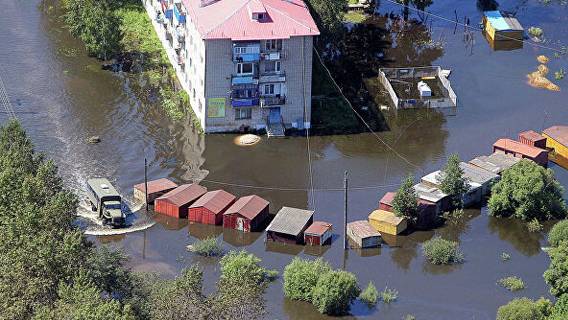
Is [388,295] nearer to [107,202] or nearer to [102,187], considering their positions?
→ [107,202]

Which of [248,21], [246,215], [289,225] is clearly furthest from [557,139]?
[246,215]

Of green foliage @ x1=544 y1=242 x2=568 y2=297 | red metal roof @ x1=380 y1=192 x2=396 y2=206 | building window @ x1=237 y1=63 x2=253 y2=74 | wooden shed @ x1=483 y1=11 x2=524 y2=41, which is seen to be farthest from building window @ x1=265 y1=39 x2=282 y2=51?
wooden shed @ x1=483 y1=11 x2=524 y2=41

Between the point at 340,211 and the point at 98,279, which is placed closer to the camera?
the point at 98,279

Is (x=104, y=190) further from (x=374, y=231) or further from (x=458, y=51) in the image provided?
(x=458, y=51)

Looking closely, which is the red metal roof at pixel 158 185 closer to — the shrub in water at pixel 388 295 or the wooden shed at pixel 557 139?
the shrub in water at pixel 388 295

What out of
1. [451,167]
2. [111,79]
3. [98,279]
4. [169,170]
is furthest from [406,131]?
[98,279]

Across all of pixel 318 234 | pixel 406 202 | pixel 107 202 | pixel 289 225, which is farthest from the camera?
pixel 406 202

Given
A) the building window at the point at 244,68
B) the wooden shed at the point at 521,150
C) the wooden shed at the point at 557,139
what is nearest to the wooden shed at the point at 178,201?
the building window at the point at 244,68
